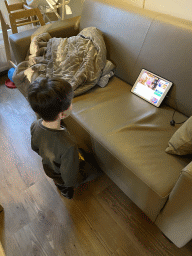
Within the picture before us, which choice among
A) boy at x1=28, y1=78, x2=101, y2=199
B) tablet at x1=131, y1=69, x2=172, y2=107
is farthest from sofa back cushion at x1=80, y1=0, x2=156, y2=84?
boy at x1=28, y1=78, x2=101, y2=199

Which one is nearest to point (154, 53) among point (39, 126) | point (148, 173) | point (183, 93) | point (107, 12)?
point (183, 93)

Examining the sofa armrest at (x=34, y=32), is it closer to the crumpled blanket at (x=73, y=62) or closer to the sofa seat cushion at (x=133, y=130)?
the crumpled blanket at (x=73, y=62)

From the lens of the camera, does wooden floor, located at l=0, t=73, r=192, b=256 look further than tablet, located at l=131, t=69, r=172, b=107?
No

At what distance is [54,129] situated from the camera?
97 centimetres

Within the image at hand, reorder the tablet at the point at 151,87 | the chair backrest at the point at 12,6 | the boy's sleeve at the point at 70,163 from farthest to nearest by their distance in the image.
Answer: the chair backrest at the point at 12,6, the tablet at the point at 151,87, the boy's sleeve at the point at 70,163

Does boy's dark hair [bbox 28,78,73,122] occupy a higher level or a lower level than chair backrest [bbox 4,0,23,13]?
lower

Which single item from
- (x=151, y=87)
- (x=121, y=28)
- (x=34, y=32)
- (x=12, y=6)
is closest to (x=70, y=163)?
(x=151, y=87)

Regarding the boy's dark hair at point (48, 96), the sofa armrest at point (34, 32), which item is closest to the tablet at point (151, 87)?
the boy's dark hair at point (48, 96)

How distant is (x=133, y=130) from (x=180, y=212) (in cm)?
53

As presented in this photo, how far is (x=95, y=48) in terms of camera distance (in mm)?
1613

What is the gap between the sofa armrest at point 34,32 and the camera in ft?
5.89

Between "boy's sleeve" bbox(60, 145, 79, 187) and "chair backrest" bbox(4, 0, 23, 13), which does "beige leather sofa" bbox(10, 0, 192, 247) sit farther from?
"chair backrest" bbox(4, 0, 23, 13)

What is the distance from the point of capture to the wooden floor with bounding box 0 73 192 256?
116 cm

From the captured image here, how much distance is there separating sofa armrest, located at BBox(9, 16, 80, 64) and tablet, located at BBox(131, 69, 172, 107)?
3.16 ft
